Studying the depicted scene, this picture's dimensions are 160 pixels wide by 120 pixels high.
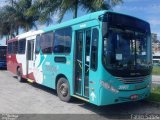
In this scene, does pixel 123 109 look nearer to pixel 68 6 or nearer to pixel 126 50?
pixel 126 50

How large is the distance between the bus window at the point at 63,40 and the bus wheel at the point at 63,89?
116cm

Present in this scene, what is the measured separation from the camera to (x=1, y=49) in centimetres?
2958

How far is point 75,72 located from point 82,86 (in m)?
0.72

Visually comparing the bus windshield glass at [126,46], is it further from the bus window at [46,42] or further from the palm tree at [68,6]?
the palm tree at [68,6]

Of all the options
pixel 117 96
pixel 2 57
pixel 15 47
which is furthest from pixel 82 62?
pixel 2 57

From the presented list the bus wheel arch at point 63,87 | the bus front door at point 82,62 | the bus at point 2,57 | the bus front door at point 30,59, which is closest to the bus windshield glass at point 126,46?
the bus front door at point 82,62

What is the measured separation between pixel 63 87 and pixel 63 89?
0.08 metres

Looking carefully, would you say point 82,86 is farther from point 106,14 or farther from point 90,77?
point 106,14

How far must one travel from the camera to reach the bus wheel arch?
1051 centimetres

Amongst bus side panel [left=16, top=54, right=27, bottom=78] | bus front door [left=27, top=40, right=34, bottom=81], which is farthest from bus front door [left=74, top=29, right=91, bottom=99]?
bus side panel [left=16, top=54, right=27, bottom=78]

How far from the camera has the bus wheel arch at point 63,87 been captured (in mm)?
10513

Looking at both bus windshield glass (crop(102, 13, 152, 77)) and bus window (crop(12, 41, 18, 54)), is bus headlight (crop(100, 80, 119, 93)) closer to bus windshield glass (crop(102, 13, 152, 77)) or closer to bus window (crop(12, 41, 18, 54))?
bus windshield glass (crop(102, 13, 152, 77))

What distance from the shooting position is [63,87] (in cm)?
1079

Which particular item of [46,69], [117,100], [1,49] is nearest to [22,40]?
[46,69]
